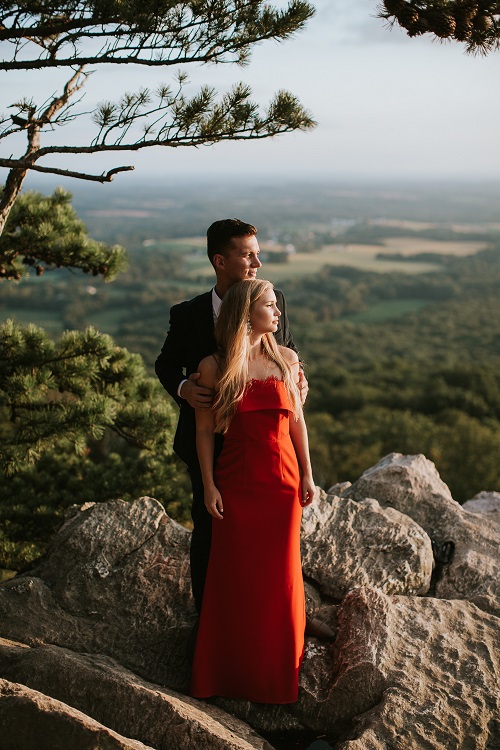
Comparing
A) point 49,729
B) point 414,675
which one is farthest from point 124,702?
point 414,675

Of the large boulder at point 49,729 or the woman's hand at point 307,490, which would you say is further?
the woman's hand at point 307,490

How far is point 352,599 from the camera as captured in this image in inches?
142

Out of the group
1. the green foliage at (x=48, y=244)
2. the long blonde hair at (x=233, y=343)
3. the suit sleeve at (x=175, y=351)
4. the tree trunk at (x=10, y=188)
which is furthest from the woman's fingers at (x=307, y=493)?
the green foliage at (x=48, y=244)

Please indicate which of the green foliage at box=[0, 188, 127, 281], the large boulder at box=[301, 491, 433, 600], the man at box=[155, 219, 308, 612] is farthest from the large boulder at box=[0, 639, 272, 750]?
the green foliage at box=[0, 188, 127, 281]

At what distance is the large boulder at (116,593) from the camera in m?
3.55

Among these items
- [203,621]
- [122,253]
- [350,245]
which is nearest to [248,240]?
[203,621]

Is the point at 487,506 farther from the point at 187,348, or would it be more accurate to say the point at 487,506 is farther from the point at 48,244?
the point at 48,244

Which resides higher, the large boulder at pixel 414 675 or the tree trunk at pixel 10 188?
the tree trunk at pixel 10 188

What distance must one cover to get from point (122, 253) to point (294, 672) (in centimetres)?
368

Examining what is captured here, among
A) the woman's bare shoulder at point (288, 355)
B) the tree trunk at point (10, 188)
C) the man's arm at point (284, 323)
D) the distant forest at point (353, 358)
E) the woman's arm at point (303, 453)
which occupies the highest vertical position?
the tree trunk at point (10, 188)

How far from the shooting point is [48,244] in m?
5.41

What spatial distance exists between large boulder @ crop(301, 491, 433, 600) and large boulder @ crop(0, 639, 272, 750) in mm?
1076

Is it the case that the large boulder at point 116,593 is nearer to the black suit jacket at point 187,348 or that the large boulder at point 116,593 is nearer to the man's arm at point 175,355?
the black suit jacket at point 187,348

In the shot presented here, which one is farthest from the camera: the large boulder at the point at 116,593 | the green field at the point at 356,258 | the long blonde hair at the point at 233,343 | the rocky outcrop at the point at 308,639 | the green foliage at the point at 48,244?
the green field at the point at 356,258
